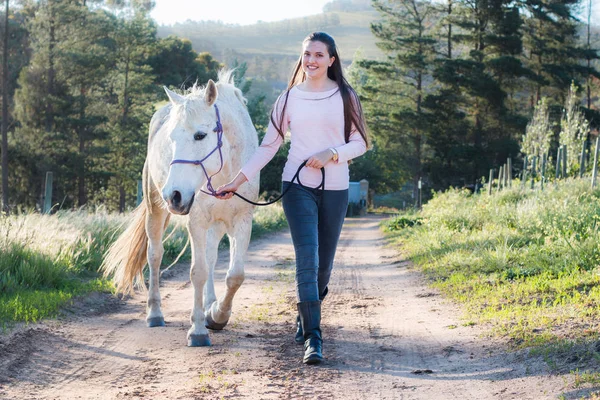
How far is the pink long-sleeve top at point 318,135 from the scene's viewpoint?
4.76m

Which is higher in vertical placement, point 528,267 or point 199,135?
point 199,135

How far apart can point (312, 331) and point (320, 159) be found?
118cm

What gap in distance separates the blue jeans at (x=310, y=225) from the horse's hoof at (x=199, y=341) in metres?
0.99

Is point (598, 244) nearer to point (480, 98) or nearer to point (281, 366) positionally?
point (281, 366)

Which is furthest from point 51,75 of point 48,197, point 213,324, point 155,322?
point 213,324

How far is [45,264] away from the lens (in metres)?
8.08

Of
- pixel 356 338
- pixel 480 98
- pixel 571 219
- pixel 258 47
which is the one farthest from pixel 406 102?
pixel 258 47

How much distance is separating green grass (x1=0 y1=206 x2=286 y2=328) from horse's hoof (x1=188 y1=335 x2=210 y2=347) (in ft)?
5.28

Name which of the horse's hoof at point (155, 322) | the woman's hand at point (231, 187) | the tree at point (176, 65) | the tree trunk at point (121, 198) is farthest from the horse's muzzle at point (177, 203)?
the tree at point (176, 65)

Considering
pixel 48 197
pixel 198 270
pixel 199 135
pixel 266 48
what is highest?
pixel 266 48

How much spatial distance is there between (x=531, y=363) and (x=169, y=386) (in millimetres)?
2287

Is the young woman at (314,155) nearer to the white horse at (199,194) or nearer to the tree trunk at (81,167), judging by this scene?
the white horse at (199,194)

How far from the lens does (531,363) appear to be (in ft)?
14.2

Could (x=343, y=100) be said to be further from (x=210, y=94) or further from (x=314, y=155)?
(x=210, y=94)
